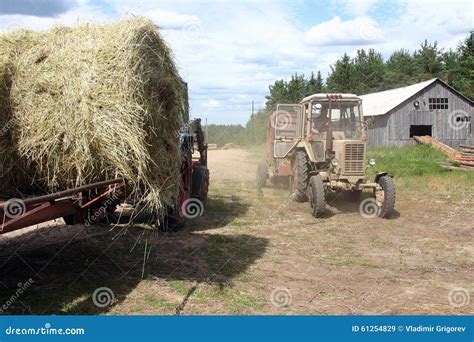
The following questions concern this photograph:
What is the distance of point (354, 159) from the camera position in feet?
32.5

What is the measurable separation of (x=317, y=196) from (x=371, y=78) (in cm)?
4170

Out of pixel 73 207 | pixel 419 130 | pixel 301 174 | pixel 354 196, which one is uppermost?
pixel 419 130

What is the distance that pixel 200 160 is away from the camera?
10.7 m

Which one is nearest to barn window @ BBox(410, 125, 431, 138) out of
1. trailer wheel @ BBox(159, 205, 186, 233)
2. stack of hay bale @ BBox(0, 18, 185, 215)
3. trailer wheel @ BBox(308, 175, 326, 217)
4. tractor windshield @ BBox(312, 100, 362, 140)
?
tractor windshield @ BBox(312, 100, 362, 140)

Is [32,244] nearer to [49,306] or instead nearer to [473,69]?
[49,306]

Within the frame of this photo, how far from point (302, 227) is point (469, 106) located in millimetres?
25301

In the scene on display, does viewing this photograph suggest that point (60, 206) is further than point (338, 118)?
No

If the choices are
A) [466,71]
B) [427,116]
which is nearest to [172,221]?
[427,116]

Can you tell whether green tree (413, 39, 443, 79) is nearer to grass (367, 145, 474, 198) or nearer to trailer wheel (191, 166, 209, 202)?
grass (367, 145, 474, 198)

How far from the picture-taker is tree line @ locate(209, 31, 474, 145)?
40.0 m

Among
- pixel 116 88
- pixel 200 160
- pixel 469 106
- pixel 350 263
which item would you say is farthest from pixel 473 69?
pixel 116 88

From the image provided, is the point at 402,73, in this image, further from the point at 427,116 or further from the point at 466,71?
the point at 427,116

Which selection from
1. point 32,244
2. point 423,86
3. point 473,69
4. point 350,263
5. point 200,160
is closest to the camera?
point 350,263

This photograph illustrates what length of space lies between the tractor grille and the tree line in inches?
1138
